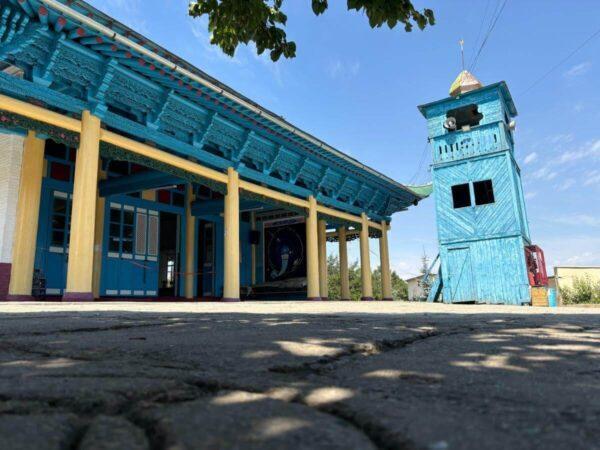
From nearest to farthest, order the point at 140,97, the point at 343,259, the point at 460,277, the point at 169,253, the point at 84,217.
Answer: the point at 84,217, the point at 140,97, the point at 169,253, the point at 460,277, the point at 343,259

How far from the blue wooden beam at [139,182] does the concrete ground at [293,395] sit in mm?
8204

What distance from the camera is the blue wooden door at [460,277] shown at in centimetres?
1566

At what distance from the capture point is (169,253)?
1417 centimetres

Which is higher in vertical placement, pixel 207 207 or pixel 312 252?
pixel 207 207

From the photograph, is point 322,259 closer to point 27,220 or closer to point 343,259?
point 343,259

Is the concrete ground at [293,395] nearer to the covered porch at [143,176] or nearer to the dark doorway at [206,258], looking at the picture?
the covered porch at [143,176]

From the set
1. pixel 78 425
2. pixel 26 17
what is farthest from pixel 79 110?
pixel 78 425

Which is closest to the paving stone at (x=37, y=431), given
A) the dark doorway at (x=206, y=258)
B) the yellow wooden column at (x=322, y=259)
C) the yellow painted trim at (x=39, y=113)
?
the yellow painted trim at (x=39, y=113)

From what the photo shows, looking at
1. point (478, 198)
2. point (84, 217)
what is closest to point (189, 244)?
point (84, 217)

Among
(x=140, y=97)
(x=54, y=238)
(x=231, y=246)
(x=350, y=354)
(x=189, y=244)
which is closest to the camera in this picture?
(x=350, y=354)

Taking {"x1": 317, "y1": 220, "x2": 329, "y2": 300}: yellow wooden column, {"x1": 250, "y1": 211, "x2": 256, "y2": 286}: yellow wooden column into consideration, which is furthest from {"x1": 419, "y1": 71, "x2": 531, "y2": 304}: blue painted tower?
{"x1": 250, "y1": 211, "x2": 256, "y2": 286}: yellow wooden column

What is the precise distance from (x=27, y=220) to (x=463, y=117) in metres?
15.9

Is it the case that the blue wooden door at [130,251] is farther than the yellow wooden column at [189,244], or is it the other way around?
the yellow wooden column at [189,244]

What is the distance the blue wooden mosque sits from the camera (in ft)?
49.4
